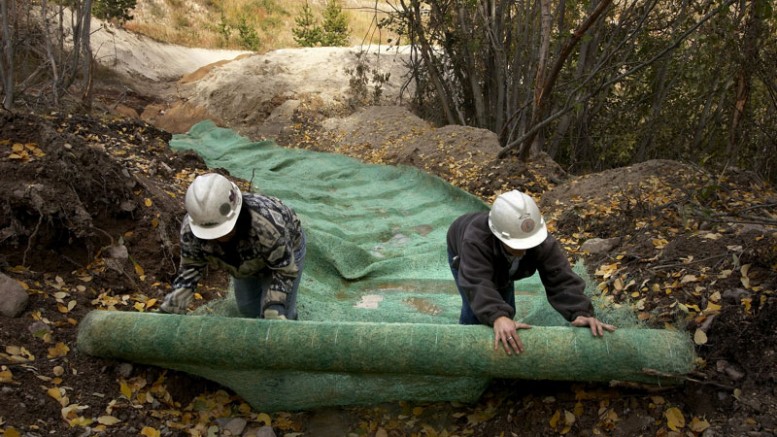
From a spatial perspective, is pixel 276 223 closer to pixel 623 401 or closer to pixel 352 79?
pixel 623 401

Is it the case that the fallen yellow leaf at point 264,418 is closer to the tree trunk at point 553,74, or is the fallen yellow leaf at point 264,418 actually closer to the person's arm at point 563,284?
the person's arm at point 563,284

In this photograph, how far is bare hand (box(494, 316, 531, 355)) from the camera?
2.43 metres

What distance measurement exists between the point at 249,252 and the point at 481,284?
1042 millimetres

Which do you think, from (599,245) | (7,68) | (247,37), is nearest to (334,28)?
(247,37)

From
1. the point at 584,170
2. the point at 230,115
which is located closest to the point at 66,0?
the point at 230,115

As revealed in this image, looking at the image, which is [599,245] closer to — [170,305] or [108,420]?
[170,305]

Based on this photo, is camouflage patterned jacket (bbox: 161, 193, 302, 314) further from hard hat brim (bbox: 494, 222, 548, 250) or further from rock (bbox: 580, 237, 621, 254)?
rock (bbox: 580, 237, 621, 254)

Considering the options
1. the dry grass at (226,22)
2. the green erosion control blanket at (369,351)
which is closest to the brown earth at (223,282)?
the green erosion control blanket at (369,351)

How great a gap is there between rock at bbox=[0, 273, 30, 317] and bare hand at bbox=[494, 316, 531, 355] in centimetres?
217

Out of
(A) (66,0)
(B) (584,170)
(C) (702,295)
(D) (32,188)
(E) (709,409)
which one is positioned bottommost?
(B) (584,170)

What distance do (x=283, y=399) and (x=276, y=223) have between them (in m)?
0.82

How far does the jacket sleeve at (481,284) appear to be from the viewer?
248cm

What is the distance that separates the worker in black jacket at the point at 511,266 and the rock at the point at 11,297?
6.67 feet

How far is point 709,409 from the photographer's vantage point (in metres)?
2.42
